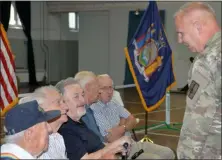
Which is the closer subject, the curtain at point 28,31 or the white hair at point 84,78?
the white hair at point 84,78

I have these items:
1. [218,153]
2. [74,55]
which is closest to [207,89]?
[218,153]

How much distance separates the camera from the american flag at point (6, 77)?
5.18 m

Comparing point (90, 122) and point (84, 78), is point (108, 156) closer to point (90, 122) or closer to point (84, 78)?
point (90, 122)

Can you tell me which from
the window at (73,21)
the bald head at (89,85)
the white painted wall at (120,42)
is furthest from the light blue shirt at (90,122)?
the window at (73,21)

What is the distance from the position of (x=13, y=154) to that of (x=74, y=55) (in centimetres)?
1546

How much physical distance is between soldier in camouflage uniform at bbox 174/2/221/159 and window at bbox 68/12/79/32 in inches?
596

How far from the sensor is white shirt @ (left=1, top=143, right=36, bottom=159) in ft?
5.96

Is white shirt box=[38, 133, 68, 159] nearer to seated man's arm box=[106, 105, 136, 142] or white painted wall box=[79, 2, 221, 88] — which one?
seated man's arm box=[106, 105, 136, 142]

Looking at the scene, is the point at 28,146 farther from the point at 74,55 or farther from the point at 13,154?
the point at 74,55

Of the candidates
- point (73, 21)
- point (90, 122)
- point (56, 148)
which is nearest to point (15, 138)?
point (56, 148)

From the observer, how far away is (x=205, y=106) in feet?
6.37

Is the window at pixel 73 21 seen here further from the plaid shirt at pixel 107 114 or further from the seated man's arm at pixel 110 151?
the seated man's arm at pixel 110 151

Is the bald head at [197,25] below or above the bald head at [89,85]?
above

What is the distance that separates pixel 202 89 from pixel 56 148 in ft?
3.35
